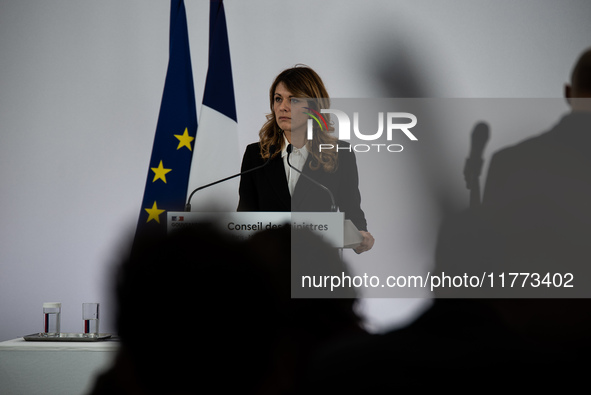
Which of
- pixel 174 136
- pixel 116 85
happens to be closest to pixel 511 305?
pixel 174 136

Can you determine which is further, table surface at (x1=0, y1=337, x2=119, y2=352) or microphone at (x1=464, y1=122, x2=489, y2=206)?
table surface at (x1=0, y1=337, x2=119, y2=352)

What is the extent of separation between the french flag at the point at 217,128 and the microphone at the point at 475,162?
218 cm

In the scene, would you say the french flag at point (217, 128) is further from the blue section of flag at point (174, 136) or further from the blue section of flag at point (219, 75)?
the blue section of flag at point (174, 136)

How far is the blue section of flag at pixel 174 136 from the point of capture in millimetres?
2584

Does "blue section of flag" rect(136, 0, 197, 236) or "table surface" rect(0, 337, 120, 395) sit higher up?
"blue section of flag" rect(136, 0, 197, 236)

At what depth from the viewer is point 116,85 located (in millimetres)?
3605

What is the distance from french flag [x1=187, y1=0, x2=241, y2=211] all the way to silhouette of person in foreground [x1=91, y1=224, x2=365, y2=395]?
1961 millimetres

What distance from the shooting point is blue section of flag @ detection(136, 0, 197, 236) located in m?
2.58

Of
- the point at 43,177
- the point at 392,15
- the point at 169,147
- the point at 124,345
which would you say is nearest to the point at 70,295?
the point at 43,177

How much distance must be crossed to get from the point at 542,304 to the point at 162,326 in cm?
24

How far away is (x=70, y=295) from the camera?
138 inches

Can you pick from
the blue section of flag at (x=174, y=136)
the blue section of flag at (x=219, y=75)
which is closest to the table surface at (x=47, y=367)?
the blue section of flag at (x=174, y=136)

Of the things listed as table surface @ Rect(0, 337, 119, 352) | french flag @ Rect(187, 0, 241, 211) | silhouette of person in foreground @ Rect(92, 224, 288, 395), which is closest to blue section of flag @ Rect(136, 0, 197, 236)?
french flag @ Rect(187, 0, 241, 211)

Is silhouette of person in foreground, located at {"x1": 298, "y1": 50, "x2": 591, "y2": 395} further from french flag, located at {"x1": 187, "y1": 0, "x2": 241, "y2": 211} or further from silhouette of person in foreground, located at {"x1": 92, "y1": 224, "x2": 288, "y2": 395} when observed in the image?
french flag, located at {"x1": 187, "y1": 0, "x2": 241, "y2": 211}
